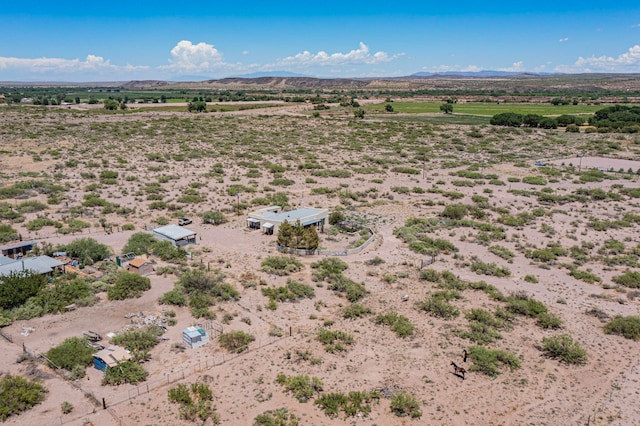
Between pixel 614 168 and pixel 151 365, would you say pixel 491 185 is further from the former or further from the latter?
pixel 151 365

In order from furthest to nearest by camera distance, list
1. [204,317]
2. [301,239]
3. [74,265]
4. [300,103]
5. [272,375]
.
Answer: [300,103]
[301,239]
[74,265]
[204,317]
[272,375]

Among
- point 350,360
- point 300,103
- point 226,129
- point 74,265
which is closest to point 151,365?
point 350,360

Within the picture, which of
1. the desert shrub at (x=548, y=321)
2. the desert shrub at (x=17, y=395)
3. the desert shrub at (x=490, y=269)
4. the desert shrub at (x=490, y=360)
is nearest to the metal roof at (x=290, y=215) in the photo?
the desert shrub at (x=490, y=269)

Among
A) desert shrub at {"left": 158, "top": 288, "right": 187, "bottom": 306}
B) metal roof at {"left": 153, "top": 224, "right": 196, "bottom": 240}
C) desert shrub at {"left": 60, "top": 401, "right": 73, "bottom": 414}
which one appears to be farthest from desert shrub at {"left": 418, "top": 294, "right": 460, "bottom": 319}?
metal roof at {"left": 153, "top": 224, "right": 196, "bottom": 240}

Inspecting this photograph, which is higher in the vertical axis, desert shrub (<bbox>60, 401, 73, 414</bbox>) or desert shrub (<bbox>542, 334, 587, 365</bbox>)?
desert shrub (<bbox>60, 401, 73, 414</bbox>)

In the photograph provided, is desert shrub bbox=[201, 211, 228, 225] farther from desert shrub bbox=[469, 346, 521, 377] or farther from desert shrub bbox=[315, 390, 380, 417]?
desert shrub bbox=[469, 346, 521, 377]

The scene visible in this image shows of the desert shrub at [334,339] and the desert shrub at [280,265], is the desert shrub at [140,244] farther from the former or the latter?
the desert shrub at [334,339]

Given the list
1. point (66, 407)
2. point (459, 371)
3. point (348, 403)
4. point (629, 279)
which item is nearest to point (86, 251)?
point (66, 407)
